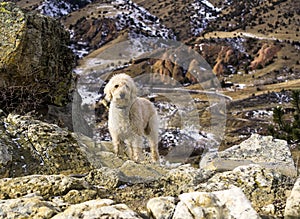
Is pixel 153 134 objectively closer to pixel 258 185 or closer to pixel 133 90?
pixel 133 90

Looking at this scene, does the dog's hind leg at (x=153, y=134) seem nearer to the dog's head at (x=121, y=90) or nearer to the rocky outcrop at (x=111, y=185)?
the dog's head at (x=121, y=90)

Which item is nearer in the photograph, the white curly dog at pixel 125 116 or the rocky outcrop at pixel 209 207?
the rocky outcrop at pixel 209 207

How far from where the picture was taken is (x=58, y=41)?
9.13 m

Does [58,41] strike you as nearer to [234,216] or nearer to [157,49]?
[234,216]

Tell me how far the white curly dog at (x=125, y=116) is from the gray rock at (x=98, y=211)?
5.23m

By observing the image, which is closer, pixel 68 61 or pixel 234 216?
pixel 234 216

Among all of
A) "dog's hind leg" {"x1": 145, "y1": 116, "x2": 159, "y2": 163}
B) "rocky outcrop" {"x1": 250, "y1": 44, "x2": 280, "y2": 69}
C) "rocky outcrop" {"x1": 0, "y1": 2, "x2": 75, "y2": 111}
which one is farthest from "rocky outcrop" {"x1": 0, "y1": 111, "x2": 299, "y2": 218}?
"rocky outcrop" {"x1": 250, "y1": 44, "x2": 280, "y2": 69}

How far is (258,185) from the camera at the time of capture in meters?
A: 4.15

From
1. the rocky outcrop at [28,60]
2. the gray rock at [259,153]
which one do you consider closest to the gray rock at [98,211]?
the gray rock at [259,153]

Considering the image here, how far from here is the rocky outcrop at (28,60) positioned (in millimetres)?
7629

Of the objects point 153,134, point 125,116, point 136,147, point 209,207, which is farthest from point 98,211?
point 153,134

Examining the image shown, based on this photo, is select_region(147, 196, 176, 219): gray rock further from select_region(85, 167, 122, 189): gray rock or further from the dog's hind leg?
the dog's hind leg

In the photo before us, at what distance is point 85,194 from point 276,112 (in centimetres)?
2142

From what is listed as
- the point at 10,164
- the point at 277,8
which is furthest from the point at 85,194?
the point at 277,8
